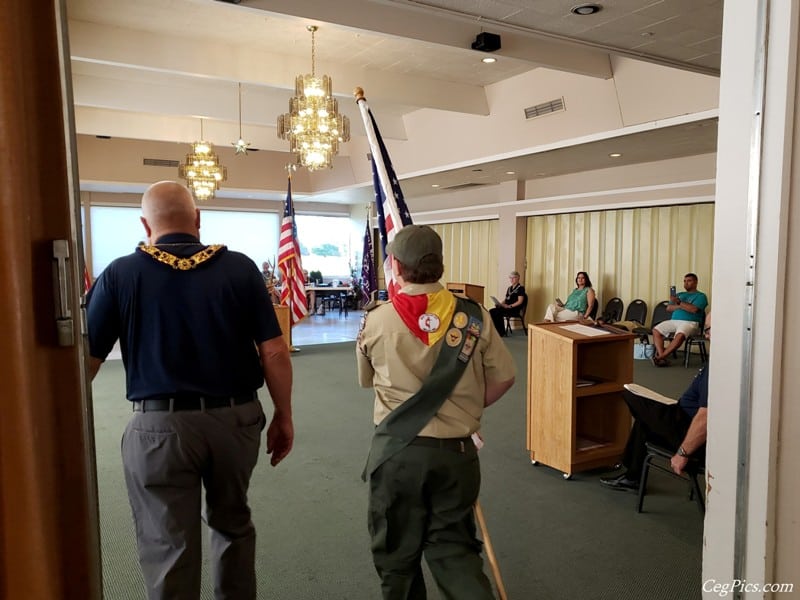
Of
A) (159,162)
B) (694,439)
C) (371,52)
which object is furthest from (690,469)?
(159,162)

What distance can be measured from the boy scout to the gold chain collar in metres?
0.58

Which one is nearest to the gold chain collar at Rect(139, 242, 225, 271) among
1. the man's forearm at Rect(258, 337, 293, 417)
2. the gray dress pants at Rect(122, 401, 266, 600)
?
the man's forearm at Rect(258, 337, 293, 417)

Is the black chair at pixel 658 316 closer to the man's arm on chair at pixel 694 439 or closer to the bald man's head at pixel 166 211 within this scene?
the man's arm on chair at pixel 694 439

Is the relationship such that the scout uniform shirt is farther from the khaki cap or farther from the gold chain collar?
the gold chain collar

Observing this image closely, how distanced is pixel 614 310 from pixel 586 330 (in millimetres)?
6667

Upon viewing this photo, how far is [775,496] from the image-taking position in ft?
4.50

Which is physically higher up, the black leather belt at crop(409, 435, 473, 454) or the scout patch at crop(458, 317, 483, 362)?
the scout patch at crop(458, 317, 483, 362)

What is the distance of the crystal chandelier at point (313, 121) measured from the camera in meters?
6.23

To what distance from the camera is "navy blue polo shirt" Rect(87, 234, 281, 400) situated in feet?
6.13

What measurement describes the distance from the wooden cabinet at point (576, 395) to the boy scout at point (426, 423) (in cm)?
196

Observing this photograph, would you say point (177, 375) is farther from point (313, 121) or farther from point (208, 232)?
point (208, 232)

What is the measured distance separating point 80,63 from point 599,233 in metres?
8.52

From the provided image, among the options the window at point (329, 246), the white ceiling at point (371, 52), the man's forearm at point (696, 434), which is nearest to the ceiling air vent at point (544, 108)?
the white ceiling at point (371, 52)

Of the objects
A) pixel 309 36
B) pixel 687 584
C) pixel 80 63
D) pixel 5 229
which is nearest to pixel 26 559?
pixel 5 229
